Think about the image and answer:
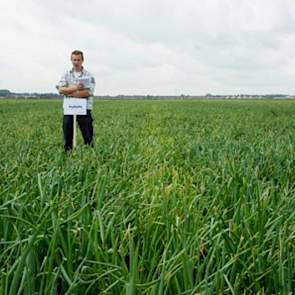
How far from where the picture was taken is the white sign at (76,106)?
6840 mm

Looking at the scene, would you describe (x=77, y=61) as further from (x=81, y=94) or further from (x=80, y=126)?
(x=80, y=126)

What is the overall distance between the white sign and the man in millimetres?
112

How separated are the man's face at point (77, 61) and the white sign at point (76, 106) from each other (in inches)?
21.6

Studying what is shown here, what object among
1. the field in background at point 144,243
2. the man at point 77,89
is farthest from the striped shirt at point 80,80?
the field in background at point 144,243

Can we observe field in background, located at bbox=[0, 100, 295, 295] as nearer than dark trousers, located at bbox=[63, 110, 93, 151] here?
Yes

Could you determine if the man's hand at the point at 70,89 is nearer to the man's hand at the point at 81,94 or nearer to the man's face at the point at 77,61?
the man's hand at the point at 81,94

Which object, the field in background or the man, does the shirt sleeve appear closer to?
the man

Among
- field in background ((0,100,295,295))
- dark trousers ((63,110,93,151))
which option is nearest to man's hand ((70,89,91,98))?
dark trousers ((63,110,93,151))

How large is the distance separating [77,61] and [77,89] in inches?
17.2

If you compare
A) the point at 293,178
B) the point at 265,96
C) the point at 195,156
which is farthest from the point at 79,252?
the point at 265,96

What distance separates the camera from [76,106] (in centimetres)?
688

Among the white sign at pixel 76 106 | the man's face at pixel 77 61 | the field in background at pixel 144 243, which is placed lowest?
the field in background at pixel 144 243

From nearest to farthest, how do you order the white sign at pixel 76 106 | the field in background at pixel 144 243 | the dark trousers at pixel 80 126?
the field in background at pixel 144 243 < the white sign at pixel 76 106 < the dark trousers at pixel 80 126

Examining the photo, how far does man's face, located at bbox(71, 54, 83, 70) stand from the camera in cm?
693
